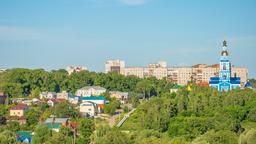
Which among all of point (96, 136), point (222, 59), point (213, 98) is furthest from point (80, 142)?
point (222, 59)

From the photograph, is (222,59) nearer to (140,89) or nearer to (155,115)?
(140,89)

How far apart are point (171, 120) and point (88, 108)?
7542 millimetres

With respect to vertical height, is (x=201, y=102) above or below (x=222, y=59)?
below

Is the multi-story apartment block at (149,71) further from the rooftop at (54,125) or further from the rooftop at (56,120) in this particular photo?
the rooftop at (54,125)

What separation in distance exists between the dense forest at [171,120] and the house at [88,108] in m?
2.46

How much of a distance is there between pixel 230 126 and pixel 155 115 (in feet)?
11.7

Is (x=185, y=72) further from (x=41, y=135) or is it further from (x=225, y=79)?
(x=41, y=135)

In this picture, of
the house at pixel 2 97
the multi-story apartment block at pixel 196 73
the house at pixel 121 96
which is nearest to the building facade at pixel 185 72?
the multi-story apartment block at pixel 196 73

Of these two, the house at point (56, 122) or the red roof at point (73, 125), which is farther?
the house at point (56, 122)

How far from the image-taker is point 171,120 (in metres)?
25.0

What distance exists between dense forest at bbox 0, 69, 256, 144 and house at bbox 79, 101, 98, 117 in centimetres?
246

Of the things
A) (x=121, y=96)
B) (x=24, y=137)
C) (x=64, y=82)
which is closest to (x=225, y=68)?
(x=121, y=96)

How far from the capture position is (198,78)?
5294 cm

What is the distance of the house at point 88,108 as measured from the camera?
3097 centimetres
